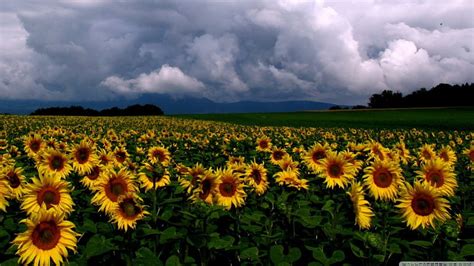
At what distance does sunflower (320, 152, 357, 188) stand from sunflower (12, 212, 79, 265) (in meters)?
2.95

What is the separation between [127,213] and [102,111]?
9184 centimetres

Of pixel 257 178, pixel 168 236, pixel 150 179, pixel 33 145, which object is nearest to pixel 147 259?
pixel 168 236

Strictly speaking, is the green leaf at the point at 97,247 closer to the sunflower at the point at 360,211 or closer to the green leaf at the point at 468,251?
the sunflower at the point at 360,211

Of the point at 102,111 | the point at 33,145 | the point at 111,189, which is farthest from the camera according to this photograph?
the point at 102,111

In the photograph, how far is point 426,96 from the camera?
115 m

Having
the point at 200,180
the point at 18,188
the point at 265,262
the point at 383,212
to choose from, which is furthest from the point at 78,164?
the point at 383,212

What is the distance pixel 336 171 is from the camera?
5074 mm

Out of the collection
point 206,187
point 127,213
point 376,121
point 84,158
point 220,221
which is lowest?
point 376,121

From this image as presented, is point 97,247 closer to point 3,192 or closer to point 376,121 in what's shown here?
point 3,192

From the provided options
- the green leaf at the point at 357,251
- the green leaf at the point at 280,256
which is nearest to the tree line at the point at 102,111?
the green leaf at the point at 280,256

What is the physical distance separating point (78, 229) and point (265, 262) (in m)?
1.65

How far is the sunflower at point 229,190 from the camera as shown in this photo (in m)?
4.34

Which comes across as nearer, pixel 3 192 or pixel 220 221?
pixel 3 192

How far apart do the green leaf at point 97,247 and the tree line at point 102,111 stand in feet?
282
